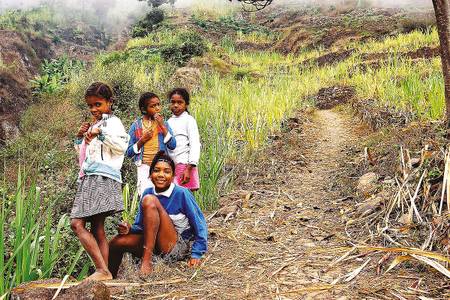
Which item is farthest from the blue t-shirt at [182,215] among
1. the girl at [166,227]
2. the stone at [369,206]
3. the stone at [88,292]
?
the stone at [369,206]

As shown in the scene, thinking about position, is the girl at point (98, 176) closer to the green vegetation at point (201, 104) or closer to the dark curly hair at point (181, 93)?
the green vegetation at point (201, 104)

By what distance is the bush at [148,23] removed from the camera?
21.9 m

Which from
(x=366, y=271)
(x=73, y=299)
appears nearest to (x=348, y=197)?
(x=366, y=271)

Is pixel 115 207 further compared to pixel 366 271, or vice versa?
pixel 115 207

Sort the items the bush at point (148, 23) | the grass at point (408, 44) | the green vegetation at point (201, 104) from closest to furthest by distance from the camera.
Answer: the green vegetation at point (201, 104) → the grass at point (408, 44) → the bush at point (148, 23)

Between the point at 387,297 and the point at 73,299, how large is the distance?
134 cm

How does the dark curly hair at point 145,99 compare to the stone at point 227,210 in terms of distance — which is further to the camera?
the stone at point 227,210

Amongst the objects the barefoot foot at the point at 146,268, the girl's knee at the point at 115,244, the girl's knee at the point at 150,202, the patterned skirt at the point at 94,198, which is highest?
the patterned skirt at the point at 94,198

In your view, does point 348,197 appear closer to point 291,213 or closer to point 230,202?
point 291,213

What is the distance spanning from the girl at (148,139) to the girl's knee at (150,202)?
0.48 m

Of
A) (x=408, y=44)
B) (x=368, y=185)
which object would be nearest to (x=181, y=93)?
(x=368, y=185)

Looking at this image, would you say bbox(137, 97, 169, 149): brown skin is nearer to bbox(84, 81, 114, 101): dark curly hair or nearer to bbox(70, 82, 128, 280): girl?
bbox(70, 82, 128, 280): girl

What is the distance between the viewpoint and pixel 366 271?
230cm

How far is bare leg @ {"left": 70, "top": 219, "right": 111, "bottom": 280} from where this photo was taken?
8.04 feet
